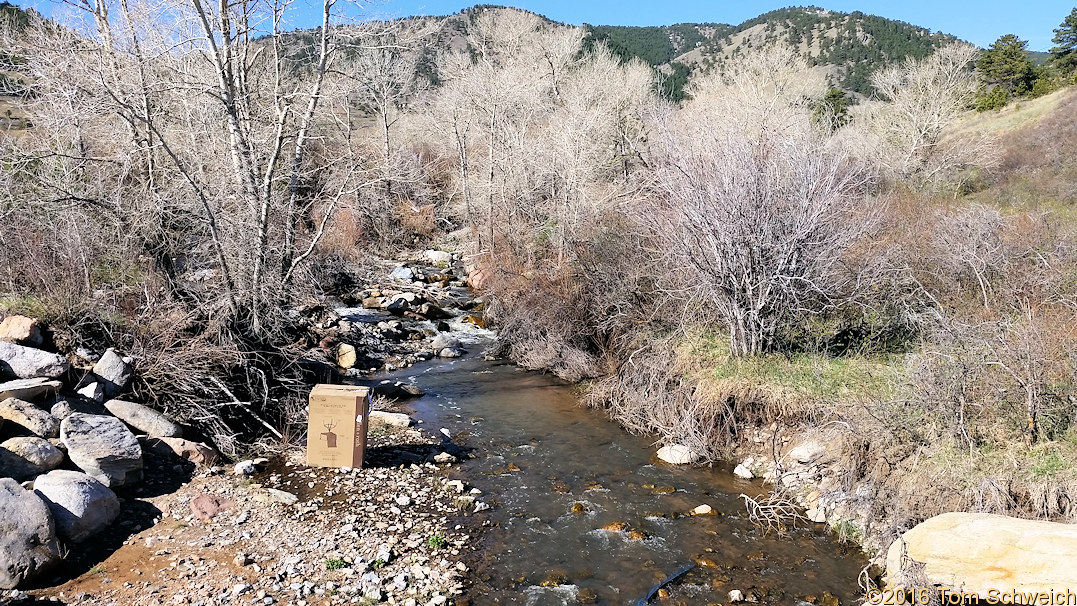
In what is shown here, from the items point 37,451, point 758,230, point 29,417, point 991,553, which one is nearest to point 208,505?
point 37,451

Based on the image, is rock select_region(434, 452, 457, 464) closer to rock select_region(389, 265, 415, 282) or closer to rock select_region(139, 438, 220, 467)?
rock select_region(139, 438, 220, 467)

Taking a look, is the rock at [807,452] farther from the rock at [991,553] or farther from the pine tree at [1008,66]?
the pine tree at [1008,66]

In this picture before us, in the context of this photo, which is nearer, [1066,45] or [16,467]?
[16,467]

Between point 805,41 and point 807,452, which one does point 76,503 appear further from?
point 805,41

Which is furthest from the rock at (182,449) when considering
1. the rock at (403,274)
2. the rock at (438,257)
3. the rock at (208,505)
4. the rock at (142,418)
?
the rock at (438,257)

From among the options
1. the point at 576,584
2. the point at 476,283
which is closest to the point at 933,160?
the point at 476,283

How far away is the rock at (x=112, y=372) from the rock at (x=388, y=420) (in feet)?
10.4

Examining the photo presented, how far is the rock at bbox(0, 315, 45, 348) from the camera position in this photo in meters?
8.57

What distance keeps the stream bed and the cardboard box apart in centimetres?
141

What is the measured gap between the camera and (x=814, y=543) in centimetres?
744

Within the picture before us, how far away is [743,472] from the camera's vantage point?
9.21 metres

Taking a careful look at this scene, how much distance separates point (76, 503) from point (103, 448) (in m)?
1.00

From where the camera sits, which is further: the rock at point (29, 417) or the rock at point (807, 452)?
the rock at point (807, 452)

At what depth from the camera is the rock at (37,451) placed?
6.97 metres
